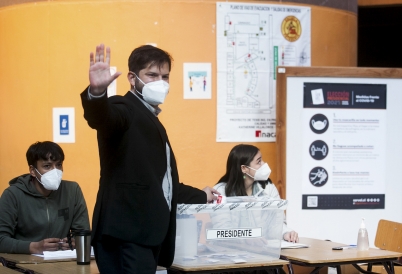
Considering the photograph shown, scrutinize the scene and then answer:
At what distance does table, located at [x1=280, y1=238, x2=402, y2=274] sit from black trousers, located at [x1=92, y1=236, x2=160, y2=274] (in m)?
1.45

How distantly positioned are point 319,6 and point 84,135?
8.86 ft

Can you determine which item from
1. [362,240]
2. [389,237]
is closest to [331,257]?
[362,240]

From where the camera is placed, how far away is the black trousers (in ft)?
10.0

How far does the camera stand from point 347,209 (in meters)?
6.59

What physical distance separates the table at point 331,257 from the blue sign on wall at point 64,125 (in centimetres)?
280

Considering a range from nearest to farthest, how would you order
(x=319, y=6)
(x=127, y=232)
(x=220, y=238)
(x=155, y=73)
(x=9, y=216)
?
(x=127, y=232) → (x=155, y=73) → (x=220, y=238) → (x=9, y=216) → (x=319, y=6)

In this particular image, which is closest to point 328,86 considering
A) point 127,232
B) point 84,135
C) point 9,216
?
point 84,135

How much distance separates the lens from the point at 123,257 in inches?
121

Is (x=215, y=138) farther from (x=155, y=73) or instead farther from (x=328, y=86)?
(x=155, y=73)

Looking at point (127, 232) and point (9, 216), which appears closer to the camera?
point (127, 232)

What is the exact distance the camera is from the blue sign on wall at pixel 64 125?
6.59 m

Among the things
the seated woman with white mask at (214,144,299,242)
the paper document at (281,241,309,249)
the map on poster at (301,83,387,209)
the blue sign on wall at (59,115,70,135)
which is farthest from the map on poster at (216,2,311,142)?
the paper document at (281,241,309,249)

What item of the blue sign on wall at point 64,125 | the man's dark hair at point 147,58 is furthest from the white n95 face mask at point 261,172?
the man's dark hair at point 147,58

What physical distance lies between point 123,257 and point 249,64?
388cm
